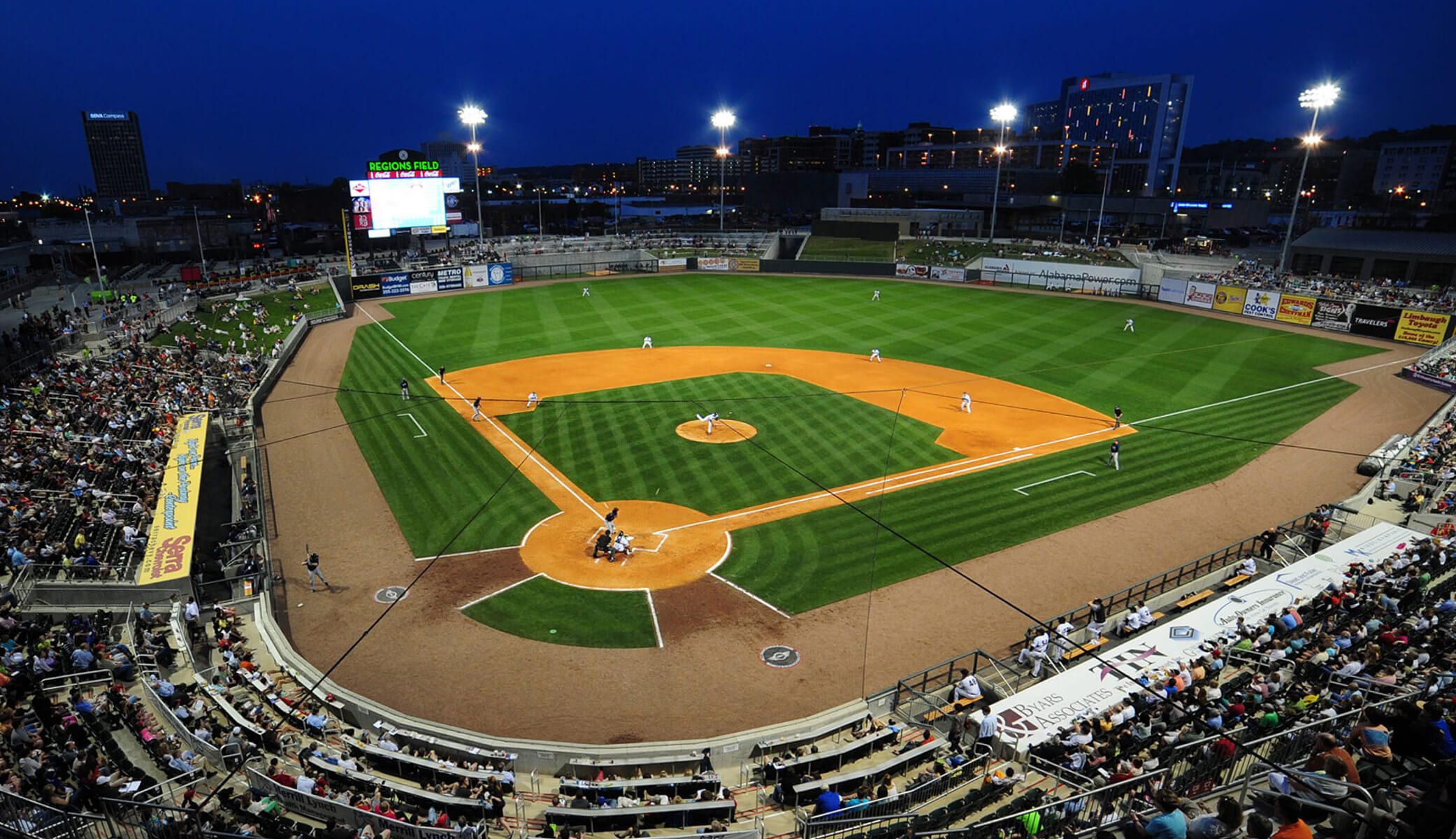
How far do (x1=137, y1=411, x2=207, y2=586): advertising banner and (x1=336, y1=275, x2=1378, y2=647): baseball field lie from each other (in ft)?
17.4

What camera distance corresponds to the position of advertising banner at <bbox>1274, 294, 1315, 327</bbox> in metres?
51.9

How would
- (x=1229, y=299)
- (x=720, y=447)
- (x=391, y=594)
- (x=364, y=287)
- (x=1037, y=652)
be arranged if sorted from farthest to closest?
(x=364, y=287)
(x=1229, y=299)
(x=720, y=447)
(x=391, y=594)
(x=1037, y=652)

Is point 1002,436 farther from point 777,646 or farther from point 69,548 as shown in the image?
point 69,548

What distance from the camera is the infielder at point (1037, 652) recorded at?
610 inches

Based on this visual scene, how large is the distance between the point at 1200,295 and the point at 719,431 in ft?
151

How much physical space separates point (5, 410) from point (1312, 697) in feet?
126

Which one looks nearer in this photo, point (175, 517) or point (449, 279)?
point (175, 517)

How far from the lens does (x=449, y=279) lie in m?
66.6

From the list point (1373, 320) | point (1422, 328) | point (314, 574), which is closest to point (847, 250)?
point (1373, 320)

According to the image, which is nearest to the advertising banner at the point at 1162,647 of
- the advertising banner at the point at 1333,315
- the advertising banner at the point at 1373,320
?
the advertising banner at the point at 1373,320

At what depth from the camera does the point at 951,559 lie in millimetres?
21281

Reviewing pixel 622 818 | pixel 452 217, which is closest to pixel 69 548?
pixel 622 818

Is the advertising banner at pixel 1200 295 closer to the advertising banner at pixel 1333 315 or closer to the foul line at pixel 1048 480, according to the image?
the advertising banner at pixel 1333 315

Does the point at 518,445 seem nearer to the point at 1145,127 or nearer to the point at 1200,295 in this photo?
the point at 1200,295
